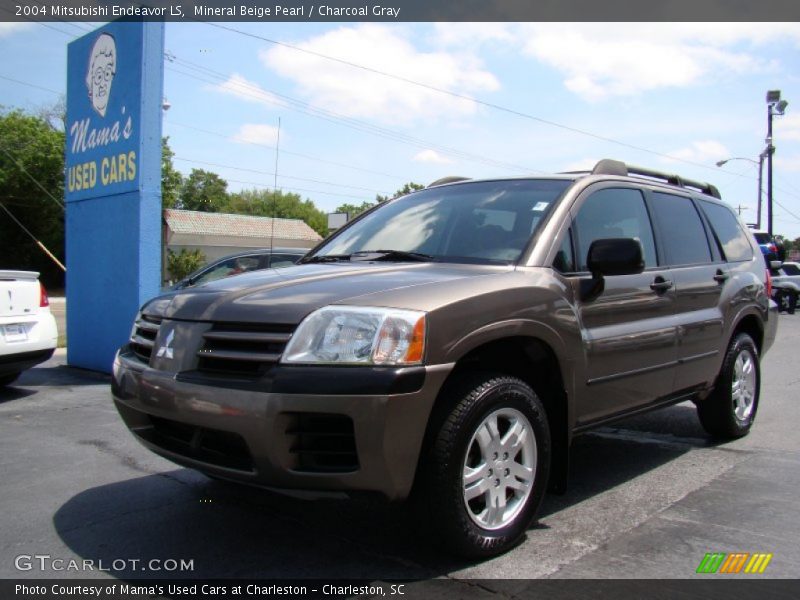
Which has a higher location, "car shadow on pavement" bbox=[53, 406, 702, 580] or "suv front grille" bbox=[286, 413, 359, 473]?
"suv front grille" bbox=[286, 413, 359, 473]

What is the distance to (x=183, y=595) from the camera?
2.81 metres

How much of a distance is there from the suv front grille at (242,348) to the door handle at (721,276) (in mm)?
3409

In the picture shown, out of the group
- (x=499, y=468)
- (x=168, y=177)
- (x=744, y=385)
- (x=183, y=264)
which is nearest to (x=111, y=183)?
(x=499, y=468)

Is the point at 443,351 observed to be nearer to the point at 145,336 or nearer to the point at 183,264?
the point at 145,336

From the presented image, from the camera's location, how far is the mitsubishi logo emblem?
10.2 ft

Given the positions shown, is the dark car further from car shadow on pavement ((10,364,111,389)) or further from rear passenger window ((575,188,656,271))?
rear passenger window ((575,188,656,271))

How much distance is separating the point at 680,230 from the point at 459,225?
1.76 meters

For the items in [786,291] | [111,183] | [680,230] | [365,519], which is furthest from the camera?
[786,291]

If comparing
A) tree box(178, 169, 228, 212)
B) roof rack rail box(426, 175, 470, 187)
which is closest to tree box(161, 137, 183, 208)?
tree box(178, 169, 228, 212)

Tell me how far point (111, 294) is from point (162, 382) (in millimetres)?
6054

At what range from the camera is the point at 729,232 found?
18.2 feet

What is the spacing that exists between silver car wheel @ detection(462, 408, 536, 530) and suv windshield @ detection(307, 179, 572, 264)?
0.87m

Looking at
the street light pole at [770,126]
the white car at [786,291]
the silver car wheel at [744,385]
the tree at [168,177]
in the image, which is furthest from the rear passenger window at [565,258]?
the tree at [168,177]

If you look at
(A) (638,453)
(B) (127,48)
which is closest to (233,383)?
(A) (638,453)
